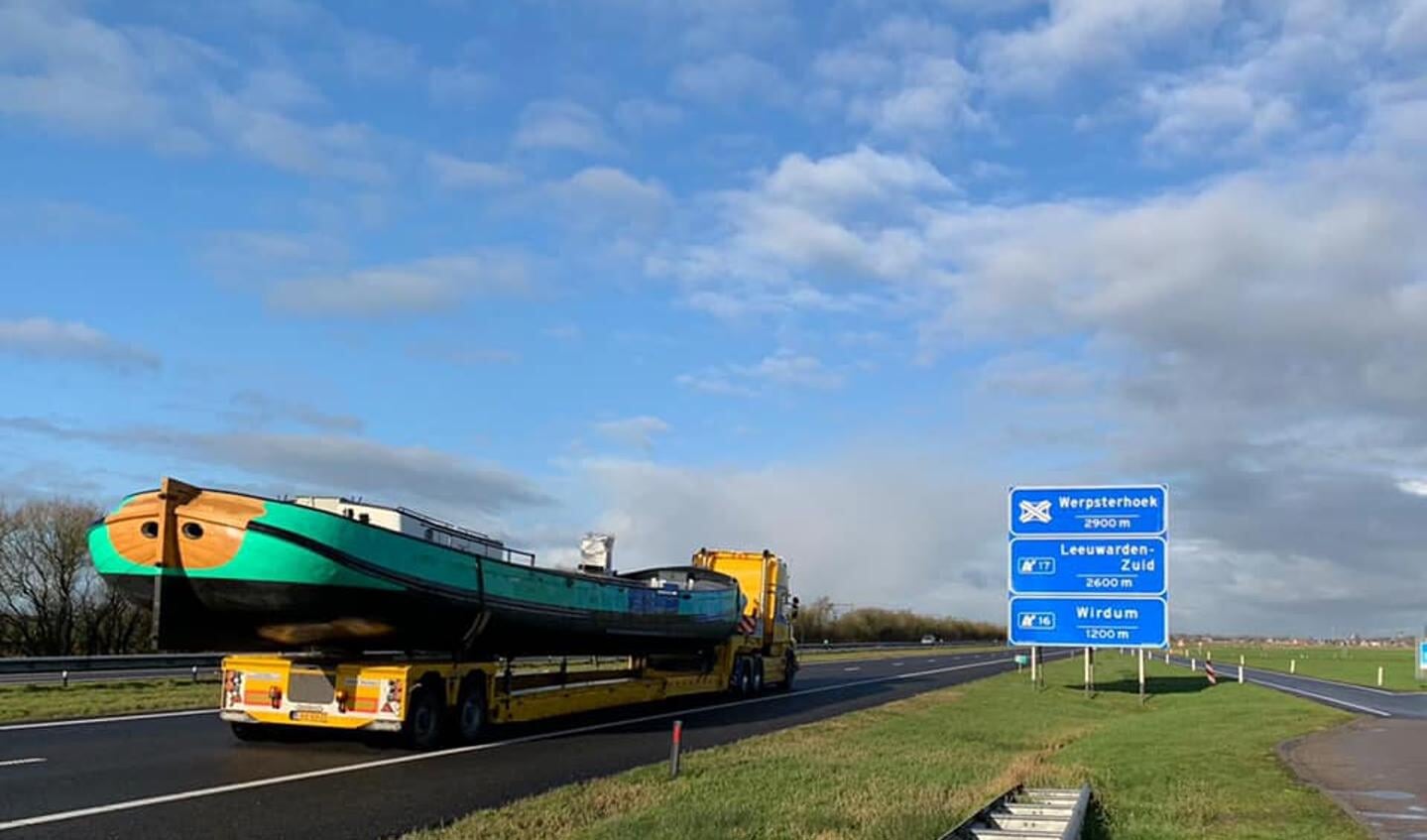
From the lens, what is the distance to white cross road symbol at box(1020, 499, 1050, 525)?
25.9 m

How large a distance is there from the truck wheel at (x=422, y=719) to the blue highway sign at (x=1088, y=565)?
14108mm

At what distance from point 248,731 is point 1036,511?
1641 cm

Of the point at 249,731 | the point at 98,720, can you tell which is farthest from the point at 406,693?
the point at 98,720

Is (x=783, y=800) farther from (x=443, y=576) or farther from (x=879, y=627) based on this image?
(x=879, y=627)

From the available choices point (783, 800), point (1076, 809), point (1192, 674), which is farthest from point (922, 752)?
point (1192, 674)

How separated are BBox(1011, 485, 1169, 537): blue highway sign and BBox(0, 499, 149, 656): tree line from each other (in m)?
32.7

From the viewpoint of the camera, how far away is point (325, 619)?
601 inches

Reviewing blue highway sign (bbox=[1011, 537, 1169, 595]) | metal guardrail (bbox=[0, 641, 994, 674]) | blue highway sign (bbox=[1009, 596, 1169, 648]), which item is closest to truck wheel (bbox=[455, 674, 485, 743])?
blue highway sign (bbox=[1009, 596, 1169, 648])

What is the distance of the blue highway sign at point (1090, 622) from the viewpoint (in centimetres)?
2489

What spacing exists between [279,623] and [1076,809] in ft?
32.5

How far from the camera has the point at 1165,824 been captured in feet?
36.4

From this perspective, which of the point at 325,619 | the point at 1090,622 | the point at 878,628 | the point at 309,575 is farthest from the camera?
the point at 878,628

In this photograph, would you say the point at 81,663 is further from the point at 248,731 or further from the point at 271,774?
the point at 271,774

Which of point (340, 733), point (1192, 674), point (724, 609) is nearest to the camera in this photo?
point (340, 733)
